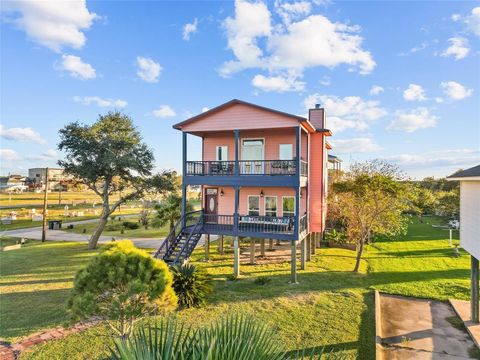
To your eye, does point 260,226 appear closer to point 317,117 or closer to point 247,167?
point 247,167

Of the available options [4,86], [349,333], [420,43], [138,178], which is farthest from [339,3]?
[138,178]

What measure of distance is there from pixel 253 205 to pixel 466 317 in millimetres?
12012

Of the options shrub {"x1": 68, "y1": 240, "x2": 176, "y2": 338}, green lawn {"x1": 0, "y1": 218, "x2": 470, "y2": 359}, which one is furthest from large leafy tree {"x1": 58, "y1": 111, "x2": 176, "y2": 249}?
shrub {"x1": 68, "y1": 240, "x2": 176, "y2": 338}

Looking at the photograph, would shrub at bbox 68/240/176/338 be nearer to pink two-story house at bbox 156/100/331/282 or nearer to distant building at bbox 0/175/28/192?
pink two-story house at bbox 156/100/331/282

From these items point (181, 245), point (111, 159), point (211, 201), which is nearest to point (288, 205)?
point (211, 201)

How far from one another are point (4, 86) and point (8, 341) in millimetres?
11653

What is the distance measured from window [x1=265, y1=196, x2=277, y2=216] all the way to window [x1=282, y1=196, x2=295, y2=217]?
595 mm

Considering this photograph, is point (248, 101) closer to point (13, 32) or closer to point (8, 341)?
point (13, 32)

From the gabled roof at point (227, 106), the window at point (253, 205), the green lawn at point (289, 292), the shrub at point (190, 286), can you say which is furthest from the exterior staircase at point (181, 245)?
the gabled roof at point (227, 106)

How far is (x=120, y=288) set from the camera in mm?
7812

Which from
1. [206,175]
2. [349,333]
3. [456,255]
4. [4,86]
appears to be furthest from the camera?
[456,255]

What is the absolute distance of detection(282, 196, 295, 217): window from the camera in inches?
727

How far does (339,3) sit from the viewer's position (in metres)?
14.9

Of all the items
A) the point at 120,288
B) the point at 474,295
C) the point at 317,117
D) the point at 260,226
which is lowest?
the point at 474,295
